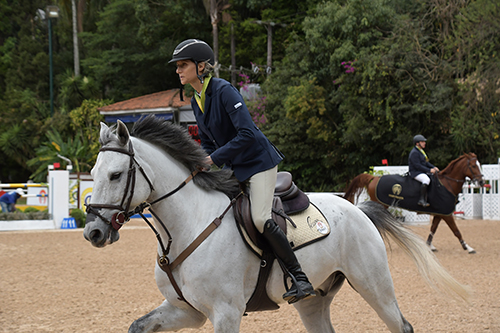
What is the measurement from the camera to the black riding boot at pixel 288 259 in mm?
3271

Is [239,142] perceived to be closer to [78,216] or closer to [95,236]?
[95,236]

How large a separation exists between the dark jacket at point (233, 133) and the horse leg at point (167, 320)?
0.94 m

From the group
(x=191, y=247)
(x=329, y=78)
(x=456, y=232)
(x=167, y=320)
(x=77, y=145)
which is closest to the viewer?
(x=191, y=247)

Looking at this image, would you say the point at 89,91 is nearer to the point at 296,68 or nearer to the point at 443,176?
the point at 296,68

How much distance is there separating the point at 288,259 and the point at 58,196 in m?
14.2

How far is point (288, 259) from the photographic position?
10.9ft

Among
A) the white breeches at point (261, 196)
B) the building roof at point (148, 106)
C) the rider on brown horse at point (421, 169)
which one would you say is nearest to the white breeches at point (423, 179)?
the rider on brown horse at point (421, 169)

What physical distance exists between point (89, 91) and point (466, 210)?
22.2 metres

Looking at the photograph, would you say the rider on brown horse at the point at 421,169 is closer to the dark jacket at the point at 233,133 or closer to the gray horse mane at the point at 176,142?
the dark jacket at the point at 233,133

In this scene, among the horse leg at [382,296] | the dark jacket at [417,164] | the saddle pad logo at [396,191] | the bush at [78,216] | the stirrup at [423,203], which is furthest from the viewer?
the bush at [78,216]

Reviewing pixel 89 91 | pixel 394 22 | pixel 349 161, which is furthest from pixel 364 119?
pixel 89 91

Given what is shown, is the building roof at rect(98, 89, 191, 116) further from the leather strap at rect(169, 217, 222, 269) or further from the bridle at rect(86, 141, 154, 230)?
the bridle at rect(86, 141, 154, 230)

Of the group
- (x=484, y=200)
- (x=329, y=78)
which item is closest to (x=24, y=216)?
(x=329, y=78)

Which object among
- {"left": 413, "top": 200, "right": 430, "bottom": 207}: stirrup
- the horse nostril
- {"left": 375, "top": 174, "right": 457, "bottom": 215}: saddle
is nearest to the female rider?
the horse nostril
